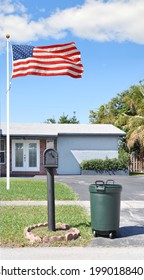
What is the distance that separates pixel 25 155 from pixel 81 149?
395 centimetres

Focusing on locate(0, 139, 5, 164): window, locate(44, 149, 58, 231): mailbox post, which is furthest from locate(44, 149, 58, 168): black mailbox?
locate(0, 139, 5, 164): window

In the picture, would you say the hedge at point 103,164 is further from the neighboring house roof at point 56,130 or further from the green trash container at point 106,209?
the green trash container at point 106,209

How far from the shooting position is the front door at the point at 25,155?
26.9 meters

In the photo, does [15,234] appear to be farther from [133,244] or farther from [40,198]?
[40,198]

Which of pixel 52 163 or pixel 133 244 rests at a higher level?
pixel 52 163

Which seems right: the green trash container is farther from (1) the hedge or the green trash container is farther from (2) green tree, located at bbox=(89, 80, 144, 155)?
(2) green tree, located at bbox=(89, 80, 144, 155)

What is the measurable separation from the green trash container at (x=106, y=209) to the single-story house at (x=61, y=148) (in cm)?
1893

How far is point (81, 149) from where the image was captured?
1084 inches

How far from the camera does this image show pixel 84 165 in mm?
26406

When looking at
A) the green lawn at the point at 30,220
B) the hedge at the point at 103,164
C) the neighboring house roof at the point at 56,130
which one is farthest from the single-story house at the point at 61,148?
the green lawn at the point at 30,220

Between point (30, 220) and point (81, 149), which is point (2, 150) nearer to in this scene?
point (81, 149)
